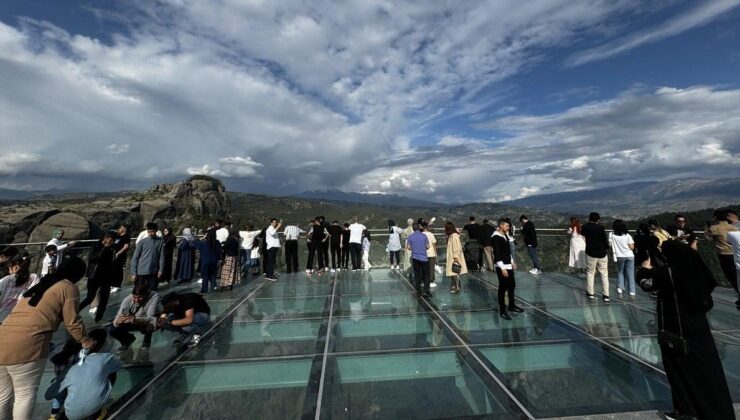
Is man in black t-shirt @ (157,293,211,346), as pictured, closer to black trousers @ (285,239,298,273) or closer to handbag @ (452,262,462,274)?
handbag @ (452,262,462,274)

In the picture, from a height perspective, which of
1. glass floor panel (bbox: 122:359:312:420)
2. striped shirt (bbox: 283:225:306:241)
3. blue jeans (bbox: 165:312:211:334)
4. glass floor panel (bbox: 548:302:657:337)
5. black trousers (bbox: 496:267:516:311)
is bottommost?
glass floor panel (bbox: 548:302:657:337)

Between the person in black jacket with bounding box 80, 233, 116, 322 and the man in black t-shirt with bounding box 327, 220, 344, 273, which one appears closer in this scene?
the person in black jacket with bounding box 80, 233, 116, 322

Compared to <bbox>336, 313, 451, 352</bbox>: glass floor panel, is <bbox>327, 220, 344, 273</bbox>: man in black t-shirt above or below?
above

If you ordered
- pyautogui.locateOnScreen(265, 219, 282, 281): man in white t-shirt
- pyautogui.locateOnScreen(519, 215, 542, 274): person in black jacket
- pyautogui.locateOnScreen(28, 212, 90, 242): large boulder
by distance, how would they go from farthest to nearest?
pyautogui.locateOnScreen(28, 212, 90, 242): large boulder
pyautogui.locateOnScreen(519, 215, 542, 274): person in black jacket
pyautogui.locateOnScreen(265, 219, 282, 281): man in white t-shirt

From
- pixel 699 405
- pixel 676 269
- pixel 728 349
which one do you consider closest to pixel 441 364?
pixel 699 405

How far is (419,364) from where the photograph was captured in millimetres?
4578

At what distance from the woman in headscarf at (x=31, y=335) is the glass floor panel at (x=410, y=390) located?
9.09 ft

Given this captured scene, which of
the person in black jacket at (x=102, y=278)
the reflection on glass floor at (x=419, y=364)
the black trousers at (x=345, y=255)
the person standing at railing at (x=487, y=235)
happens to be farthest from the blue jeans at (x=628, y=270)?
the person in black jacket at (x=102, y=278)

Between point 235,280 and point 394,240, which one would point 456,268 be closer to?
point 394,240

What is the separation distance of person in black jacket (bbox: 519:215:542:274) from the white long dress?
1252 mm

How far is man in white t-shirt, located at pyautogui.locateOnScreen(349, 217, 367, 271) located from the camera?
12.2 meters

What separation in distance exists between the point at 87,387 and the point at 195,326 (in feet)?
7.84

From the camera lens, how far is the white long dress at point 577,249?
33.0ft

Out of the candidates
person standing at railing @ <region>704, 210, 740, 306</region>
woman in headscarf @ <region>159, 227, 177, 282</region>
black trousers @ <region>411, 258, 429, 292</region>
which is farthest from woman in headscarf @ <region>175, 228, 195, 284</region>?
person standing at railing @ <region>704, 210, 740, 306</region>
